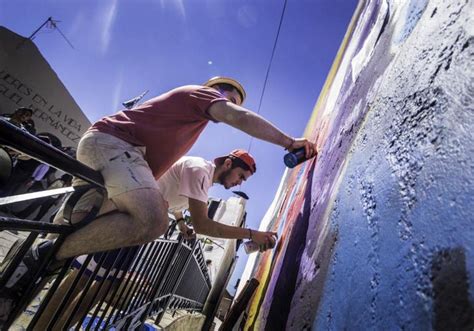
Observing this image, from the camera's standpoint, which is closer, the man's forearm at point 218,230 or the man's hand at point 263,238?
the man's forearm at point 218,230

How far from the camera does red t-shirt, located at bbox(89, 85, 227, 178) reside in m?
1.83

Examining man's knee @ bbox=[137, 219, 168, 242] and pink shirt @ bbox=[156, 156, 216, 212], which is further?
pink shirt @ bbox=[156, 156, 216, 212]

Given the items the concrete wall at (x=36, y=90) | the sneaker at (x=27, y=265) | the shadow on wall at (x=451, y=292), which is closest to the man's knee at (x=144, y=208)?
the sneaker at (x=27, y=265)

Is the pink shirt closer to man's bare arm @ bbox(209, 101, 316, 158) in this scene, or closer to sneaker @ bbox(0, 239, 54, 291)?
man's bare arm @ bbox(209, 101, 316, 158)

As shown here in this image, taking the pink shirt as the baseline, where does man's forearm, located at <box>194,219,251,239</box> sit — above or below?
below

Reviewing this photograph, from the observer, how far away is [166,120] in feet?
6.23

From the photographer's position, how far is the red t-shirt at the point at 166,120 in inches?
72.2

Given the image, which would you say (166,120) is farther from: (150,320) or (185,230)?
(150,320)

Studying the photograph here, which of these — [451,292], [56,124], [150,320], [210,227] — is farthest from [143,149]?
[56,124]

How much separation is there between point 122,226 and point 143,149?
573mm

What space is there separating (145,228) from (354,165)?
1.13 meters

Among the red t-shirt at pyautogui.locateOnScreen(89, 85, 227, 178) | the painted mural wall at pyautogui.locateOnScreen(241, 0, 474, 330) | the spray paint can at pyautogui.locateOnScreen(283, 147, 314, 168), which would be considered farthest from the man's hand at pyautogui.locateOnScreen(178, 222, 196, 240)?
the painted mural wall at pyautogui.locateOnScreen(241, 0, 474, 330)

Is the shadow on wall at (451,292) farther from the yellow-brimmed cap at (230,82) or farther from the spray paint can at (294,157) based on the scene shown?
the yellow-brimmed cap at (230,82)

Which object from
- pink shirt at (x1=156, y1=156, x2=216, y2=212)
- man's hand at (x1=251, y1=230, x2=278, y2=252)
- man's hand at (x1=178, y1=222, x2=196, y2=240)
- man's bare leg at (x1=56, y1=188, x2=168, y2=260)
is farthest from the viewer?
man's hand at (x1=178, y1=222, x2=196, y2=240)
